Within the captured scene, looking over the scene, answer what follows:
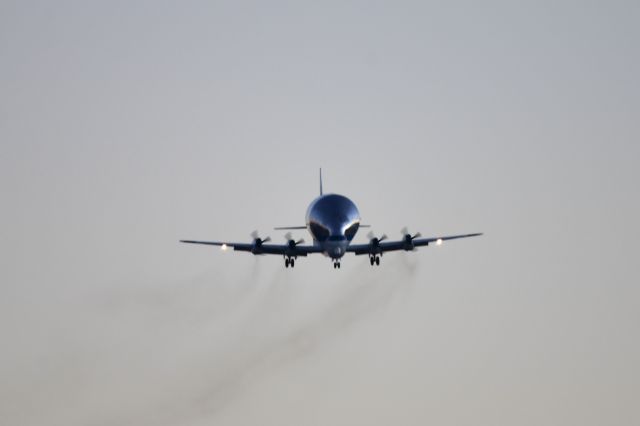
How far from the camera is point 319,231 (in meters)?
141

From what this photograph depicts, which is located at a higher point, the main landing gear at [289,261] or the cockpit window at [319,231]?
the cockpit window at [319,231]

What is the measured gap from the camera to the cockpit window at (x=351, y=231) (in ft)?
458

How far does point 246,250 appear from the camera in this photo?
140000 mm

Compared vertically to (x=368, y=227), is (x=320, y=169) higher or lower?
higher

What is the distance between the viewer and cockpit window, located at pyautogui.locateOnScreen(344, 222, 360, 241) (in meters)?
140

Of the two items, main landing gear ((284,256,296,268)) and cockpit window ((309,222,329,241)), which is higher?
cockpit window ((309,222,329,241))

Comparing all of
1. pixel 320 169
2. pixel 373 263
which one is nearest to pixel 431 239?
pixel 373 263

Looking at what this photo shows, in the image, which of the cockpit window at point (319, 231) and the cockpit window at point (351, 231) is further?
the cockpit window at point (351, 231)

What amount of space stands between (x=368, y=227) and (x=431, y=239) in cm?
825

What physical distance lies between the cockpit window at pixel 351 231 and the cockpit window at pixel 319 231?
2152mm

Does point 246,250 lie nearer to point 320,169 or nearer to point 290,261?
point 290,261

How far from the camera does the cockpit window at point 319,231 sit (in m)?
139

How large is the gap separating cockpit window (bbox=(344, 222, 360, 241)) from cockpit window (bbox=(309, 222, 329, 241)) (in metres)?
2.15

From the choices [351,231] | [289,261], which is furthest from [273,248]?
[351,231]
